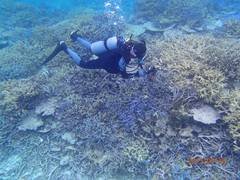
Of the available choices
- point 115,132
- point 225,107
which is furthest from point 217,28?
point 115,132

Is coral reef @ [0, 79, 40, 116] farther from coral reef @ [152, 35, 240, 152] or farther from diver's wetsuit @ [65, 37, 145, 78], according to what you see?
coral reef @ [152, 35, 240, 152]

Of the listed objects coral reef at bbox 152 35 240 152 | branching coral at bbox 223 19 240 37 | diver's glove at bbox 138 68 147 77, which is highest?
diver's glove at bbox 138 68 147 77

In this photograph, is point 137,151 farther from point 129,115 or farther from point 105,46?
point 105,46

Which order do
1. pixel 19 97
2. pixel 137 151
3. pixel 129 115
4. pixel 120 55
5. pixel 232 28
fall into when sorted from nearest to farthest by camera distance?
pixel 137 151 → pixel 129 115 → pixel 120 55 → pixel 19 97 → pixel 232 28

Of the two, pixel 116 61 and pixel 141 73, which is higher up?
pixel 116 61

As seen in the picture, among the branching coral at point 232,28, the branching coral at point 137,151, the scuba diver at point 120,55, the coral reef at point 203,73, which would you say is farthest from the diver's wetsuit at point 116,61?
the branching coral at point 232,28

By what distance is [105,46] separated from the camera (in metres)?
6.07

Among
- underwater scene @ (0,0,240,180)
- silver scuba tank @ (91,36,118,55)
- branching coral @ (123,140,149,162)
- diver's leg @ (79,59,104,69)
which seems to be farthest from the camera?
diver's leg @ (79,59,104,69)

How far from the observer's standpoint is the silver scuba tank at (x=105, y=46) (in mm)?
5879

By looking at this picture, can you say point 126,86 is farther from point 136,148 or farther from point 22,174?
point 22,174

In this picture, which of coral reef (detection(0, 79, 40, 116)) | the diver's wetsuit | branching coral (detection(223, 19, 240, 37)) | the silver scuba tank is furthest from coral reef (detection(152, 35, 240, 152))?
coral reef (detection(0, 79, 40, 116))

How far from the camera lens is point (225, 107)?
17.8 feet

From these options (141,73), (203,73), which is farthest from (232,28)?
(141,73)

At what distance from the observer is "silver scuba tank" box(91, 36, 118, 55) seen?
5.88 meters
